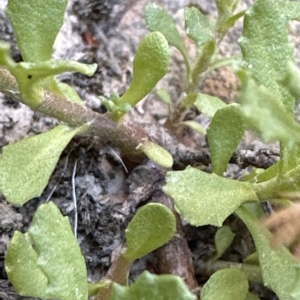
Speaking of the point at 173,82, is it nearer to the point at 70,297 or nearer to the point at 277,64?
the point at 277,64

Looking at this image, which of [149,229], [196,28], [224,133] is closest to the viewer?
[149,229]

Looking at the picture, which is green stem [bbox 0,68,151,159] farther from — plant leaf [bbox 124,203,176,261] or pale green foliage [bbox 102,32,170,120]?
plant leaf [bbox 124,203,176,261]

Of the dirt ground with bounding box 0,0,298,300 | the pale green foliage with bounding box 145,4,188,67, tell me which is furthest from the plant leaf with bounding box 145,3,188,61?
the dirt ground with bounding box 0,0,298,300

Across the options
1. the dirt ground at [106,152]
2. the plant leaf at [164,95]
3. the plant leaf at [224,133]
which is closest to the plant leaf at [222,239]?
the dirt ground at [106,152]

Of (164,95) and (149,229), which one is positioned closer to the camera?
(149,229)

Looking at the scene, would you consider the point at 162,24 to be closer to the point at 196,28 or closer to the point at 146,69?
the point at 196,28

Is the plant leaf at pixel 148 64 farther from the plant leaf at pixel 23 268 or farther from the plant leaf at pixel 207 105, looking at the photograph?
the plant leaf at pixel 23 268

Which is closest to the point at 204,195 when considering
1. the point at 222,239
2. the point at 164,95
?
the point at 222,239
